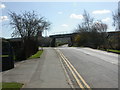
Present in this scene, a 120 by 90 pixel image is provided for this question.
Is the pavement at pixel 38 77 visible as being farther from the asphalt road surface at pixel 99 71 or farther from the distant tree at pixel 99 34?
the distant tree at pixel 99 34

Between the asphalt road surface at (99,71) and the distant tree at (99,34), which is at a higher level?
the distant tree at (99,34)

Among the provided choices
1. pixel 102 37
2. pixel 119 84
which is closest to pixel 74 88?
pixel 119 84

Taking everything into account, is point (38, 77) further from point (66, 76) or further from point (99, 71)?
point (99, 71)

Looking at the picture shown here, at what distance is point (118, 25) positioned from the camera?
40.9 meters

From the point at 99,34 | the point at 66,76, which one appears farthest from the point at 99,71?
the point at 99,34

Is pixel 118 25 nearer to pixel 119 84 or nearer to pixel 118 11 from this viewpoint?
pixel 118 11

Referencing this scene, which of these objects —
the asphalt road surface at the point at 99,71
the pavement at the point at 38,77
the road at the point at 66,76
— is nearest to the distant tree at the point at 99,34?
the asphalt road surface at the point at 99,71

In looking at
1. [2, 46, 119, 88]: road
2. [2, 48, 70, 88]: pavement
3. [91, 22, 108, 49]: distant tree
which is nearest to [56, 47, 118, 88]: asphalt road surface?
[2, 46, 119, 88]: road

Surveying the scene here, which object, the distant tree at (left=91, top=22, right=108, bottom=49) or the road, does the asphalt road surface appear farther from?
the distant tree at (left=91, top=22, right=108, bottom=49)

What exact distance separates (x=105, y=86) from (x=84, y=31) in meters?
57.9

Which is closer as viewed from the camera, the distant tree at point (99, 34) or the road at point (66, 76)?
the road at point (66, 76)

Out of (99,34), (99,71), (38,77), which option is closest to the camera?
(38,77)

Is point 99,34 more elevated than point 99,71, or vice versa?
point 99,34

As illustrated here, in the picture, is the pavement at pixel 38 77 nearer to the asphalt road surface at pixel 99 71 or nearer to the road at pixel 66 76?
the road at pixel 66 76
